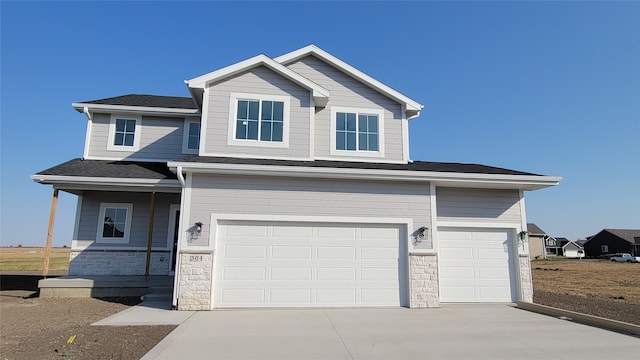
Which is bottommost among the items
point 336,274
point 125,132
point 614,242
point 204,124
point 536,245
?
point 336,274

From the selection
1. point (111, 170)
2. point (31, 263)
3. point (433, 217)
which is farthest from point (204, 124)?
point (31, 263)

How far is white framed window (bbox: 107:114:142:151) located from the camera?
13265 millimetres

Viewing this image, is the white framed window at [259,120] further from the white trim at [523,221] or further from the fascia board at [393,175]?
the white trim at [523,221]

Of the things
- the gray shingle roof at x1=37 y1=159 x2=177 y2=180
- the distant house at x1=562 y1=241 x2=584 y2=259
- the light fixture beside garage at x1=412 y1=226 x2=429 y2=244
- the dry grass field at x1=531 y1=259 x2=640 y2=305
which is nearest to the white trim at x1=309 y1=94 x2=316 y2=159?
the light fixture beside garage at x1=412 y1=226 x2=429 y2=244

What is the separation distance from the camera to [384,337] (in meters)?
6.20

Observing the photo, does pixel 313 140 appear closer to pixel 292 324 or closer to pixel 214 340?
pixel 292 324

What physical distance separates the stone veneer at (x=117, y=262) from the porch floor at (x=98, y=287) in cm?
140

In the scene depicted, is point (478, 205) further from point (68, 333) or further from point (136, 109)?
point (136, 109)

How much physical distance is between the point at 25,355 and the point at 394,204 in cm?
776

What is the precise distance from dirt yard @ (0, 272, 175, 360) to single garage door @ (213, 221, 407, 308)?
2.29 meters

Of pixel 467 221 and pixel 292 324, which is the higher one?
pixel 467 221

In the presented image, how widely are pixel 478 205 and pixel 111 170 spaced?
1092 cm

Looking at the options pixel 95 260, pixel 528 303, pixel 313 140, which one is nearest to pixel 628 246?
pixel 528 303

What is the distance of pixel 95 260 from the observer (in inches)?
475
